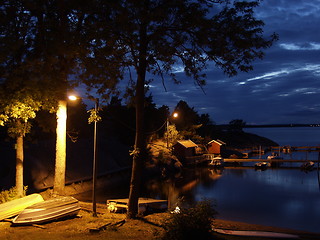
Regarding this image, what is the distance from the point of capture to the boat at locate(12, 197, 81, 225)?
1209cm

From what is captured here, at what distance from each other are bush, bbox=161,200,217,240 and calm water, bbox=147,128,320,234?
911 centimetres

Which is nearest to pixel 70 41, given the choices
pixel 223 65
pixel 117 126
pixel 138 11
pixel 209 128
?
pixel 138 11

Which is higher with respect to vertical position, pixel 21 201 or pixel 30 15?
pixel 30 15

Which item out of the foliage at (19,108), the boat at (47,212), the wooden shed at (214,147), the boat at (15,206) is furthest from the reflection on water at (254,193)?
the foliage at (19,108)

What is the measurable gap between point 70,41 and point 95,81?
3.02 m

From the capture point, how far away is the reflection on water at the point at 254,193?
85.2ft

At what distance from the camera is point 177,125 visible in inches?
Result: 2547

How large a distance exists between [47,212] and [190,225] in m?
7.00

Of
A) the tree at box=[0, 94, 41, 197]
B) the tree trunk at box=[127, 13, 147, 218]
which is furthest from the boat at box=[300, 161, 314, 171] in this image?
the tree at box=[0, 94, 41, 197]

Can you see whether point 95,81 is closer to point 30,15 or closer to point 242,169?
point 30,15

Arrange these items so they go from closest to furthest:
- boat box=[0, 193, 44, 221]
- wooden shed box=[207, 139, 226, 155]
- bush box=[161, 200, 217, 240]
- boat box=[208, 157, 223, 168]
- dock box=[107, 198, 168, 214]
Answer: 1. bush box=[161, 200, 217, 240]
2. boat box=[0, 193, 44, 221]
3. dock box=[107, 198, 168, 214]
4. boat box=[208, 157, 223, 168]
5. wooden shed box=[207, 139, 226, 155]

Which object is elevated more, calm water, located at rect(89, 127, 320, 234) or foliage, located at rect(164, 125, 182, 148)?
foliage, located at rect(164, 125, 182, 148)

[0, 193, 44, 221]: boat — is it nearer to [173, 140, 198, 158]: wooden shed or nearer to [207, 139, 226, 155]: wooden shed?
[173, 140, 198, 158]: wooden shed

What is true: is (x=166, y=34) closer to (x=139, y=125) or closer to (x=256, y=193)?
(x=139, y=125)
